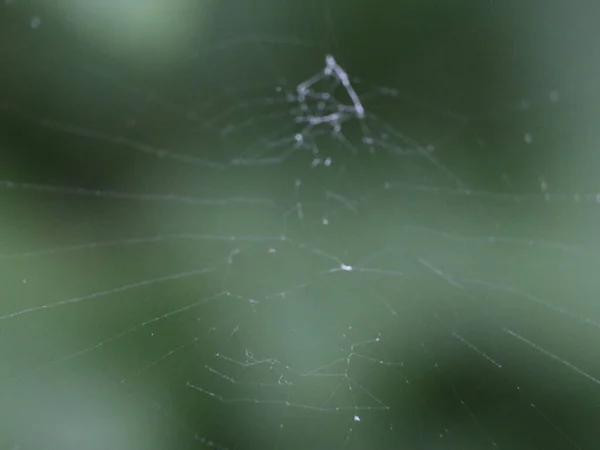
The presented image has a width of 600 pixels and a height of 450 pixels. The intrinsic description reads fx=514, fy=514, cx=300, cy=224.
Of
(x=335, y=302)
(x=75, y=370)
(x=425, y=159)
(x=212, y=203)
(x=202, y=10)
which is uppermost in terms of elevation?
(x=202, y=10)

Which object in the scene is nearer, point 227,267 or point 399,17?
point 399,17

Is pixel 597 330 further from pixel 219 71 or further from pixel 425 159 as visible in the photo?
pixel 219 71

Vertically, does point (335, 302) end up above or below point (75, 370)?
above

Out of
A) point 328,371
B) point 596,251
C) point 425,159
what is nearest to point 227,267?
point 328,371

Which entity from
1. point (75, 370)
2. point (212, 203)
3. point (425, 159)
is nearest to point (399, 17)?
point (425, 159)

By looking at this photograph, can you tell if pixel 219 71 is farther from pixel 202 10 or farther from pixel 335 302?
pixel 335 302

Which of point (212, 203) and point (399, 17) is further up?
point (399, 17)

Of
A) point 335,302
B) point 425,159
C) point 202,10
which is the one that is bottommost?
point 335,302
